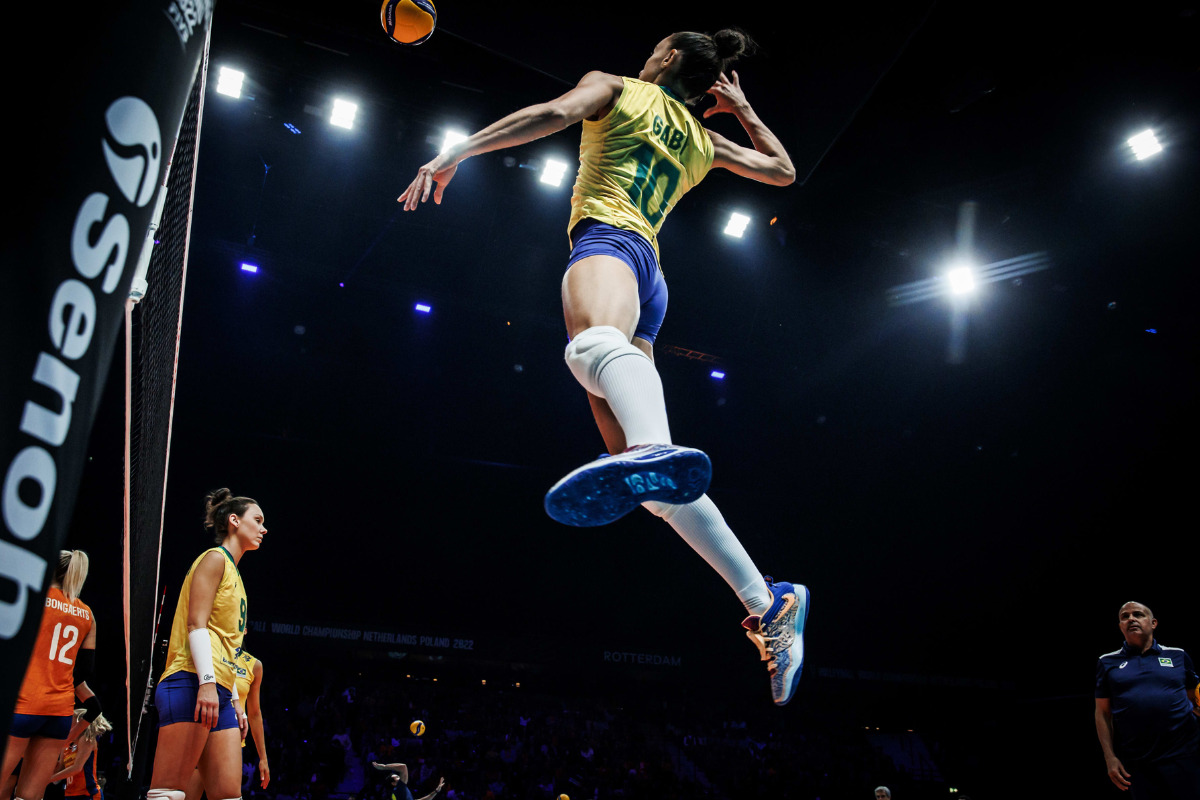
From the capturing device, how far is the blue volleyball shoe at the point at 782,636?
2469mm

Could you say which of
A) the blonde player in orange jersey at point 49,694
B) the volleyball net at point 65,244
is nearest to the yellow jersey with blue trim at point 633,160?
the volleyball net at point 65,244

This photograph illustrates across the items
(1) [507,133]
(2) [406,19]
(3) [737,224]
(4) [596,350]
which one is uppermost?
(3) [737,224]

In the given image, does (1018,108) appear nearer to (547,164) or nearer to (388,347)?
(547,164)

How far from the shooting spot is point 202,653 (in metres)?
3.72

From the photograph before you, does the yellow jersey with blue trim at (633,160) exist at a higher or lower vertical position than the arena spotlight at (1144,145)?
lower

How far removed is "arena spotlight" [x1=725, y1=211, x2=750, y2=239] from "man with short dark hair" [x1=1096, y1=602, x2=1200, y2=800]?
25.2 ft

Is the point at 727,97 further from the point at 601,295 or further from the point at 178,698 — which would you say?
the point at 178,698

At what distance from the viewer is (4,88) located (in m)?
0.75

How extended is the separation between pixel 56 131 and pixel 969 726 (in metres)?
22.5

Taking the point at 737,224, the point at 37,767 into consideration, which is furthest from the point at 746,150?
the point at 737,224

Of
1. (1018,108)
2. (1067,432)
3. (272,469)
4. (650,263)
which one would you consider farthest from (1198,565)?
(272,469)

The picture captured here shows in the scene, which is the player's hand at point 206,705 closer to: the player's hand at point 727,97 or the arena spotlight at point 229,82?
the player's hand at point 727,97

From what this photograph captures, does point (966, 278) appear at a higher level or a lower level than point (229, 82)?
lower

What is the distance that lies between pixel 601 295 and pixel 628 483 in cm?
66
